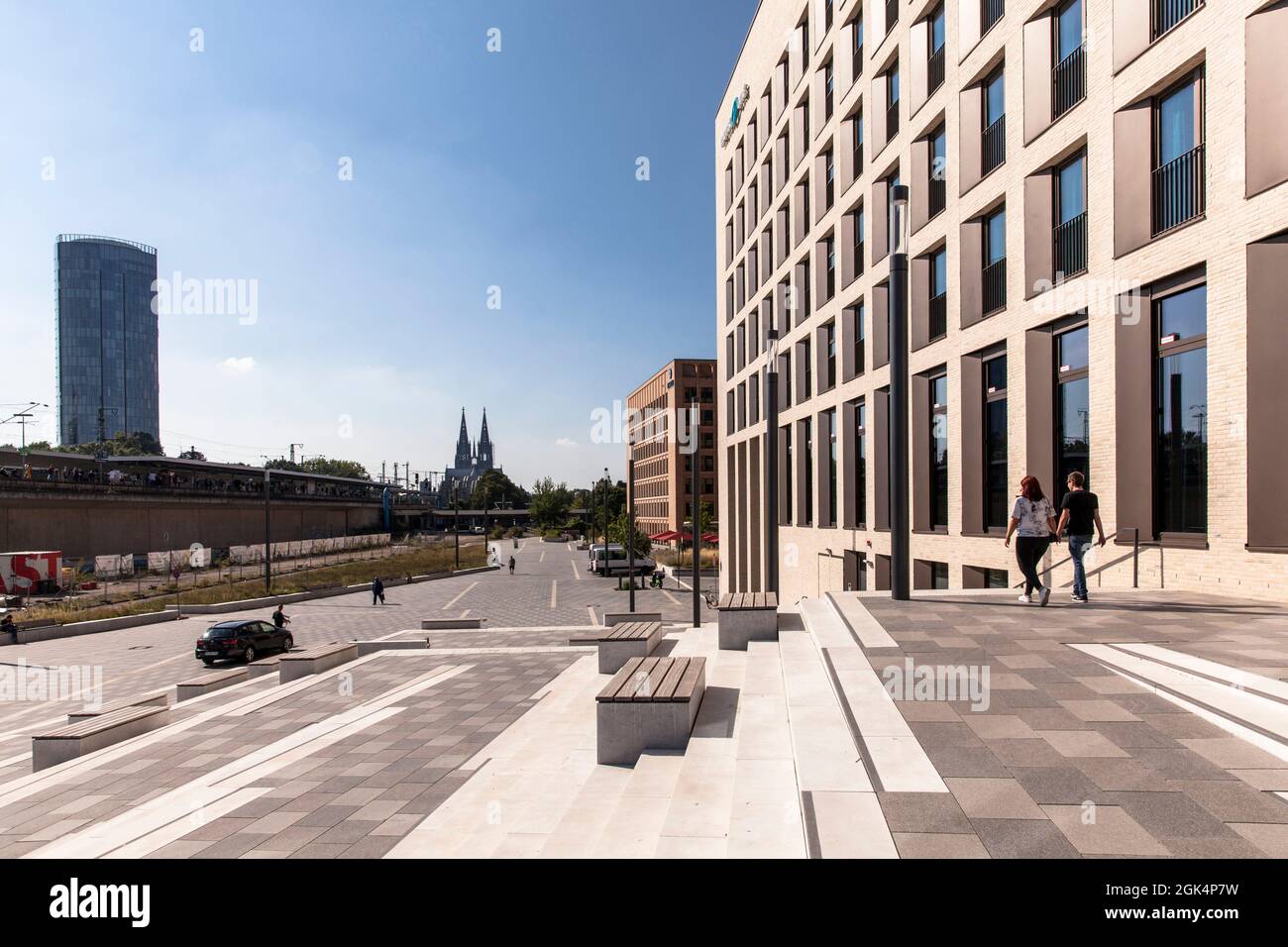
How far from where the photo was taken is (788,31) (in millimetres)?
25906

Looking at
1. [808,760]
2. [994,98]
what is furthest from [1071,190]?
[808,760]

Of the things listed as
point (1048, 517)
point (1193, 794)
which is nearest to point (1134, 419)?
point (1048, 517)

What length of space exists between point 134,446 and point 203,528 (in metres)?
86.3

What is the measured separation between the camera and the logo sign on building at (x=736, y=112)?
3216 cm

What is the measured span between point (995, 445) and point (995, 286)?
3293 millimetres

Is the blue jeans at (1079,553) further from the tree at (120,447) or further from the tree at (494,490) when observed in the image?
the tree at (494,490)

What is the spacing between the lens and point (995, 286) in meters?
14.0

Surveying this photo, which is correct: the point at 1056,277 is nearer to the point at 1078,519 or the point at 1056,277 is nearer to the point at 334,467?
the point at 1078,519

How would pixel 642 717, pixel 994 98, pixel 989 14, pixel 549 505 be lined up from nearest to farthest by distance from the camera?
pixel 642 717 → pixel 989 14 → pixel 994 98 → pixel 549 505

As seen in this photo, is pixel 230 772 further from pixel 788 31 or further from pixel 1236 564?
pixel 788 31

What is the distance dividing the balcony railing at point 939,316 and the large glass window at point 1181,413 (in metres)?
6.01
